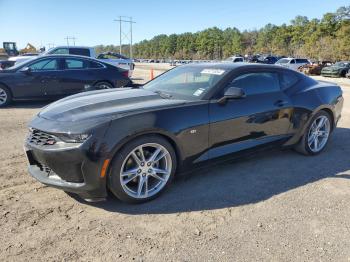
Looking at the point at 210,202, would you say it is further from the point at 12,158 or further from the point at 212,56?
the point at 212,56

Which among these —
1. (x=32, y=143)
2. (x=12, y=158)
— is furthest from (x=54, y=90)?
(x=32, y=143)

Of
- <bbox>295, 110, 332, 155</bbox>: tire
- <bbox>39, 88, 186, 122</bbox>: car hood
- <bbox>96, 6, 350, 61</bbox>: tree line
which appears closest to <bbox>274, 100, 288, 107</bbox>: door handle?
<bbox>295, 110, 332, 155</bbox>: tire

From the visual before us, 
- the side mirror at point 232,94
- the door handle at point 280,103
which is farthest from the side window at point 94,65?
the side mirror at point 232,94

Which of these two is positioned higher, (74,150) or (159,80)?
(159,80)

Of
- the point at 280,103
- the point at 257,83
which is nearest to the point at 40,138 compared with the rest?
the point at 257,83

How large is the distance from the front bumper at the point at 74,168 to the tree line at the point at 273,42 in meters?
59.6

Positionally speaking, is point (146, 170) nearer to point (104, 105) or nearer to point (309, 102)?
point (104, 105)

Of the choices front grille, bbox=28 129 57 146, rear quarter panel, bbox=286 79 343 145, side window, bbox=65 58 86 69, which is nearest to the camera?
front grille, bbox=28 129 57 146

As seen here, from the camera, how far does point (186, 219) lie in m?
3.38

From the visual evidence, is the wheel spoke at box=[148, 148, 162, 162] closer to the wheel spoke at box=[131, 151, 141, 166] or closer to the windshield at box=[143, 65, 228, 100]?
the wheel spoke at box=[131, 151, 141, 166]

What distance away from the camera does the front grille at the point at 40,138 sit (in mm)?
3414

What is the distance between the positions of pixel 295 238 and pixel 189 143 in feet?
4.78

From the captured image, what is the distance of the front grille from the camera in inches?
134

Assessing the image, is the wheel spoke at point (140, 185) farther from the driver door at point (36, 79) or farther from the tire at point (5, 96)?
the tire at point (5, 96)
